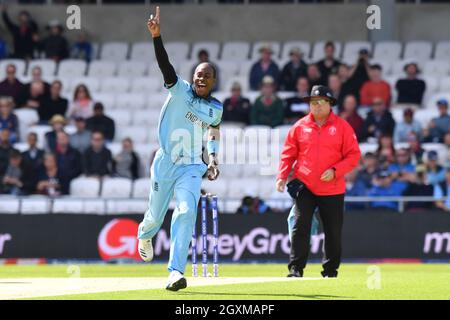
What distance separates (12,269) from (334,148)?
662 centimetres

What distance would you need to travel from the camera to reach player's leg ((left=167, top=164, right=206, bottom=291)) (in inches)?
551

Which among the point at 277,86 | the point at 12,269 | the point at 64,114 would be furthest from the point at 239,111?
the point at 12,269

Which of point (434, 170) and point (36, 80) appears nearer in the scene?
point (434, 170)

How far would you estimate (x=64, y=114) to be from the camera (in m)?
28.5

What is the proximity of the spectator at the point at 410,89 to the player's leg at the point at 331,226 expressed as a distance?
37.5 feet

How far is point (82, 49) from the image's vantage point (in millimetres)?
30797

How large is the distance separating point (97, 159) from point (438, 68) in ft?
24.1

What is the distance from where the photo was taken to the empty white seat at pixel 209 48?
30.3m

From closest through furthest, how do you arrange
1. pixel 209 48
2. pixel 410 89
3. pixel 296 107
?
1. pixel 296 107
2. pixel 410 89
3. pixel 209 48

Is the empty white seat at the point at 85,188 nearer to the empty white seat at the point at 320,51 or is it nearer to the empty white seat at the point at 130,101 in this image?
the empty white seat at the point at 130,101

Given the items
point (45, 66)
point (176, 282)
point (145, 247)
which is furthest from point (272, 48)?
point (176, 282)

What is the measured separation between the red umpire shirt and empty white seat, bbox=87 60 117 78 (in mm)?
13766

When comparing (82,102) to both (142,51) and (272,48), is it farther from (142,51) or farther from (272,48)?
(272,48)

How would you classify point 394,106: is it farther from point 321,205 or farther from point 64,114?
point 321,205
